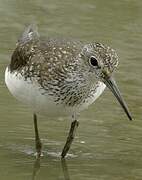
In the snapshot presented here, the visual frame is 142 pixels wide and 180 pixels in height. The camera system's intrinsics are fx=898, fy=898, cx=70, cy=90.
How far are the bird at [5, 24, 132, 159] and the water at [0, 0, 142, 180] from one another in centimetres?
63

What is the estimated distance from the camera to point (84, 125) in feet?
37.4

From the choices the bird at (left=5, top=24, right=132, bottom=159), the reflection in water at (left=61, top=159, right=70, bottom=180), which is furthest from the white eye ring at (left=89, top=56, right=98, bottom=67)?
the reflection in water at (left=61, top=159, right=70, bottom=180)

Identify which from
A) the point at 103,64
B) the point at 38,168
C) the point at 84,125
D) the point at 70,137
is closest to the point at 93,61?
the point at 103,64

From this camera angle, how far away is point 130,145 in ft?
35.6

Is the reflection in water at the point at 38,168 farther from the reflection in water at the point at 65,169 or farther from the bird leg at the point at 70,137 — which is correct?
the bird leg at the point at 70,137

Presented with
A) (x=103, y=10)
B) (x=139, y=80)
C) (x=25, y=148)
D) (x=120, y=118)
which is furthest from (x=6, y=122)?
(x=103, y=10)

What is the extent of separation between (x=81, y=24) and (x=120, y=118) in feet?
13.8

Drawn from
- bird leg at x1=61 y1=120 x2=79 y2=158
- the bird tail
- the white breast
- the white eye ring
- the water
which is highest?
the white eye ring

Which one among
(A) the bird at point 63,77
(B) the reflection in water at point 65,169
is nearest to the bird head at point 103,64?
(A) the bird at point 63,77

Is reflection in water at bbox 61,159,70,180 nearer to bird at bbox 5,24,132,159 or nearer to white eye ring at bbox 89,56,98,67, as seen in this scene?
bird at bbox 5,24,132,159

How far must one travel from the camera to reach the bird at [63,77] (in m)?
9.56

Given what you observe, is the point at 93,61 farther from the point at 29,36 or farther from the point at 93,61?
the point at 29,36

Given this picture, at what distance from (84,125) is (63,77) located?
5.73 feet

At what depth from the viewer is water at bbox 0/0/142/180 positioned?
10070 millimetres
